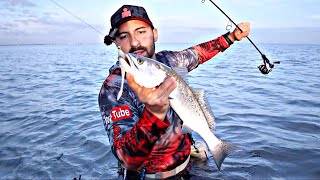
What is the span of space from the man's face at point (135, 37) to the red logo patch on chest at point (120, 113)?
1.24 meters

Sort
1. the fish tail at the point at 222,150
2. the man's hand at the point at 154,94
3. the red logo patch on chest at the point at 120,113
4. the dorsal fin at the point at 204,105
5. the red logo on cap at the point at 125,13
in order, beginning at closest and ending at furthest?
the man's hand at the point at 154,94, the red logo patch on chest at the point at 120,113, the dorsal fin at the point at 204,105, the fish tail at the point at 222,150, the red logo on cap at the point at 125,13

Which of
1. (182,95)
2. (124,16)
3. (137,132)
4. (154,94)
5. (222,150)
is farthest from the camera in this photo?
(124,16)

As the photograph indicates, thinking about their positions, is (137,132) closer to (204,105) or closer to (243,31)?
(204,105)

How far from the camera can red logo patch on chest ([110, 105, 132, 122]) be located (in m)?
3.76

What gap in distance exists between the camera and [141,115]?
354 cm

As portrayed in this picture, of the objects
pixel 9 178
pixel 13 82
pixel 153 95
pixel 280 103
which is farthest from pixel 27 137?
pixel 13 82

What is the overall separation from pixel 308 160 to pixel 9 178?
6.92 meters

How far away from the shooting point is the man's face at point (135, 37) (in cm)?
474

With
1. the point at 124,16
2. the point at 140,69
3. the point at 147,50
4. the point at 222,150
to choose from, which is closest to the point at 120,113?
the point at 140,69

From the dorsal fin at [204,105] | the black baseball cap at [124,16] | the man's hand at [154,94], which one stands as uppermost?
the black baseball cap at [124,16]

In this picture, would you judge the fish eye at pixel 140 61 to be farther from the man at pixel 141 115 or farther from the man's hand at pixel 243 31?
the man's hand at pixel 243 31

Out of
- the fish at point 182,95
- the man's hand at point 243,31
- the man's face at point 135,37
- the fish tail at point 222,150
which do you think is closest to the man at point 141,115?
the man's face at point 135,37

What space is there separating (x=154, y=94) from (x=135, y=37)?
2088 millimetres

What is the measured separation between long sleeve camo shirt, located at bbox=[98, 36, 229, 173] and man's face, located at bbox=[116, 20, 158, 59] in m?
0.42
